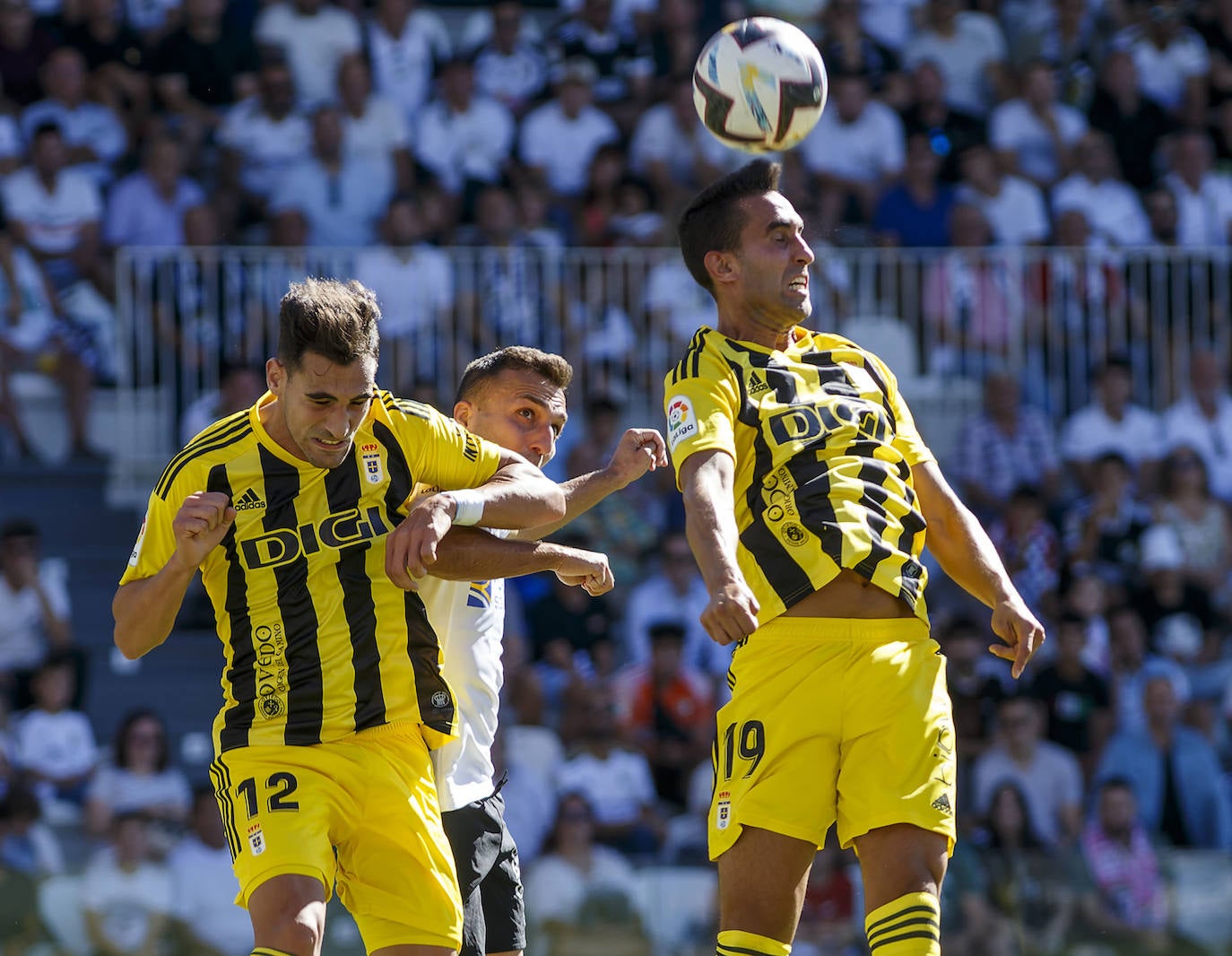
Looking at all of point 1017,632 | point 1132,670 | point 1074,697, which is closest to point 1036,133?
point 1132,670

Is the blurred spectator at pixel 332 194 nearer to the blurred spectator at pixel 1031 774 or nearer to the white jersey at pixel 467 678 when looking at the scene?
the blurred spectator at pixel 1031 774

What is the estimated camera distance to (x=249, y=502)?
4727mm

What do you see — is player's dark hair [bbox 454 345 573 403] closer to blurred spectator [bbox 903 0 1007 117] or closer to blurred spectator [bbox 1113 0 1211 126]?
blurred spectator [bbox 903 0 1007 117]

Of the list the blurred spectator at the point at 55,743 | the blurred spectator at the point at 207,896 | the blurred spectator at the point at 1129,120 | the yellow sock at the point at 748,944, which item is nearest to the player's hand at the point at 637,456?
the yellow sock at the point at 748,944

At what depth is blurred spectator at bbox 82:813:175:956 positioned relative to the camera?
8.90 meters

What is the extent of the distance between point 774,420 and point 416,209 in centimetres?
768

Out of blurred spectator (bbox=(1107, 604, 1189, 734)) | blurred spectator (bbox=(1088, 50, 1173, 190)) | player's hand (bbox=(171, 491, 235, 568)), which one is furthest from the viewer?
blurred spectator (bbox=(1088, 50, 1173, 190))

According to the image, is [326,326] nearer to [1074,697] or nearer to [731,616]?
[731,616]

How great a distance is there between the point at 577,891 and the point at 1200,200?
741cm

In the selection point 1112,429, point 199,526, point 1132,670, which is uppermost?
point 1112,429

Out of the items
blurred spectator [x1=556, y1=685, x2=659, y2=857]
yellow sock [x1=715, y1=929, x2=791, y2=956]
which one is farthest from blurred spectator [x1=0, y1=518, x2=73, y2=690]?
yellow sock [x1=715, y1=929, x2=791, y2=956]

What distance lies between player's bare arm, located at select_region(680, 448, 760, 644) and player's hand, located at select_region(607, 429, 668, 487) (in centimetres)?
36

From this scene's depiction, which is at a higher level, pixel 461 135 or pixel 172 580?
pixel 461 135

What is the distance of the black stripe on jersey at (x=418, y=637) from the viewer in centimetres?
483
